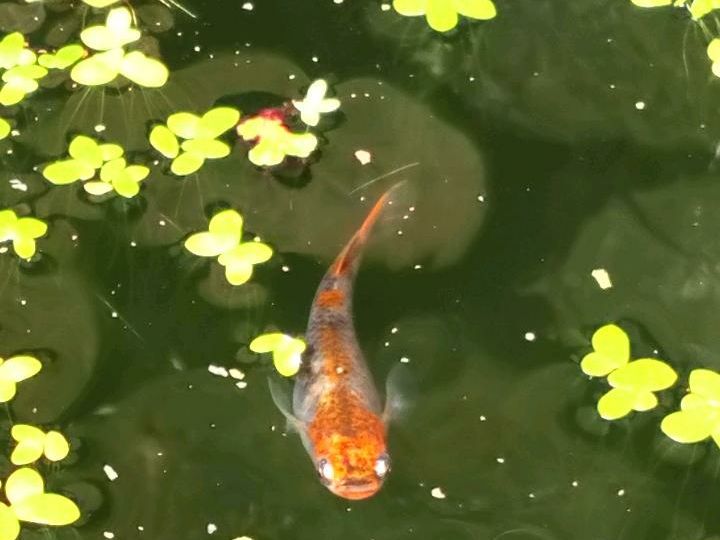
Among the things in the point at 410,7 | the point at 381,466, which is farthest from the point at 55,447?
the point at 410,7

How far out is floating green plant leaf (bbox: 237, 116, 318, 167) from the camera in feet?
8.04

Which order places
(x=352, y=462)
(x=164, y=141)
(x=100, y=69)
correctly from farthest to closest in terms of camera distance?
(x=100, y=69)
(x=164, y=141)
(x=352, y=462)

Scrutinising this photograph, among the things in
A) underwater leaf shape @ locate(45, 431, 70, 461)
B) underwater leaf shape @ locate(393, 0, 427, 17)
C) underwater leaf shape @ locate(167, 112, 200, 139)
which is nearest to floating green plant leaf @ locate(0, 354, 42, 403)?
underwater leaf shape @ locate(45, 431, 70, 461)

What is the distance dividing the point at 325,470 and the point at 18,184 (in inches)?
47.9

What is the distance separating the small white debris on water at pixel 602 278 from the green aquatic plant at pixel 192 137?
1001 millimetres

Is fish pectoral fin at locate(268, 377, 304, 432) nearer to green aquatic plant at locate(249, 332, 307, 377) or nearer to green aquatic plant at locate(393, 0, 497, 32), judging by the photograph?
green aquatic plant at locate(249, 332, 307, 377)

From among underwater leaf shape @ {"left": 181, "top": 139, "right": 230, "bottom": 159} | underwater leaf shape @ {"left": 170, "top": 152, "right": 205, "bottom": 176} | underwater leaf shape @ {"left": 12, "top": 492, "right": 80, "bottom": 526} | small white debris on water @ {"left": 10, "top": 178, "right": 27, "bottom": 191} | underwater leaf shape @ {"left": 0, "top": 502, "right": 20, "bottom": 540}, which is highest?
underwater leaf shape @ {"left": 181, "top": 139, "right": 230, "bottom": 159}

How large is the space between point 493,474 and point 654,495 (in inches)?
14.0

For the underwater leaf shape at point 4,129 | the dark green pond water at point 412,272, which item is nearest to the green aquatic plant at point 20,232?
the dark green pond water at point 412,272

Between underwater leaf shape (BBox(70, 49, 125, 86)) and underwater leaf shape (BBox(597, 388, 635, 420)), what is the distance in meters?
1.52

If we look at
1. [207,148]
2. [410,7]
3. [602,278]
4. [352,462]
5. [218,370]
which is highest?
[410,7]

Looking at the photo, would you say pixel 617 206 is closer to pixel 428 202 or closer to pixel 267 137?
pixel 428 202

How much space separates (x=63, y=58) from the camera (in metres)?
2.58

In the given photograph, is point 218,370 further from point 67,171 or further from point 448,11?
point 448,11
